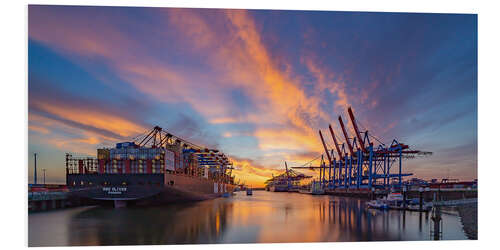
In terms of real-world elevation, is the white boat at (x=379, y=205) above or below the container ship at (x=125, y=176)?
below

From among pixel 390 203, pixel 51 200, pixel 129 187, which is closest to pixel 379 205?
pixel 390 203

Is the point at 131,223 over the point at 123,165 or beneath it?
beneath

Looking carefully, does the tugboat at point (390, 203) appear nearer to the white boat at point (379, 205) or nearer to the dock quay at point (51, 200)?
the white boat at point (379, 205)

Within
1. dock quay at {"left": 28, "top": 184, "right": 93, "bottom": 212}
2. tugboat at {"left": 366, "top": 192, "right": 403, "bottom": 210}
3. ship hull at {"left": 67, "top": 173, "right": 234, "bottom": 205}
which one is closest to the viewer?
dock quay at {"left": 28, "top": 184, "right": 93, "bottom": 212}

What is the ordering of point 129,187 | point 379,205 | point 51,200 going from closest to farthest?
point 129,187
point 379,205
point 51,200

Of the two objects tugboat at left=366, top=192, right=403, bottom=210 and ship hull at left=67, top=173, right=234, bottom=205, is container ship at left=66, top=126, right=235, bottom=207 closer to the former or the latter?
ship hull at left=67, top=173, right=234, bottom=205

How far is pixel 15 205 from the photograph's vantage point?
427 inches

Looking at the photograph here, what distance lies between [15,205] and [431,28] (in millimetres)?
17329

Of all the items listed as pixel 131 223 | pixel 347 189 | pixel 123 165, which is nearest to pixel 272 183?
pixel 347 189

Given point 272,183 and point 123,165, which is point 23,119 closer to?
point 123,165

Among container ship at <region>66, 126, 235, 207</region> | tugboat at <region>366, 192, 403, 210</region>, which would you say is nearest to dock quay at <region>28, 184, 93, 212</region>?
container ship at <region>66, 126, 235, 207</region>

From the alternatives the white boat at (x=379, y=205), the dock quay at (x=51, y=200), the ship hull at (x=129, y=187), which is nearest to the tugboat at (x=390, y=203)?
the white boat at (x=379, y=205)

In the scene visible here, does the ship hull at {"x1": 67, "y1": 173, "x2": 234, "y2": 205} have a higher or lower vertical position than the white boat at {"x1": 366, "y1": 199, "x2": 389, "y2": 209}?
higher

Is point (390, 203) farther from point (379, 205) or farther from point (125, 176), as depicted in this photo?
point (125, 176)
